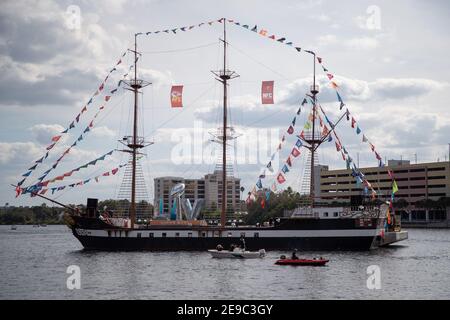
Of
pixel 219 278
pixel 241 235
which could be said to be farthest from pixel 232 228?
pixel 219 278

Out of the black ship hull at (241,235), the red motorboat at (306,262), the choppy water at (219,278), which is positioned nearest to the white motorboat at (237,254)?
the choppy water at (219,278)

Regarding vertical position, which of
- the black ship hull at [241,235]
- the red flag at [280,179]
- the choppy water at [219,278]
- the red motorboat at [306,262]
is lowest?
the choppy water at [219,278]

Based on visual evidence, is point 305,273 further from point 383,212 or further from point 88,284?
point 383,212

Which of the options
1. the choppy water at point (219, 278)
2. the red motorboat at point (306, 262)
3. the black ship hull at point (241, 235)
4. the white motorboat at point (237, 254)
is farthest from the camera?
the black ship hull at point (241, 235)

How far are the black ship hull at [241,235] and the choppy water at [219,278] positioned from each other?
2.76 meters

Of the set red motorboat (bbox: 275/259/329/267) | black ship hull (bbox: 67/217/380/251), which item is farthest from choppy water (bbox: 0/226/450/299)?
black ship hull (bbox: 67/217/380/251)

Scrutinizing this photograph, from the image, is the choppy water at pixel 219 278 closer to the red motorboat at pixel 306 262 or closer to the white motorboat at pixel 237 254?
the red motorboat at pixel 306 262

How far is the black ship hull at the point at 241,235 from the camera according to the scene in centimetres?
8006

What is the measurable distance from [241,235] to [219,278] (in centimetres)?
2578

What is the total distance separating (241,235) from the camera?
8144cm

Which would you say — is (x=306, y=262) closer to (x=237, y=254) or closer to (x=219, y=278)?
(x=237, y=254)
